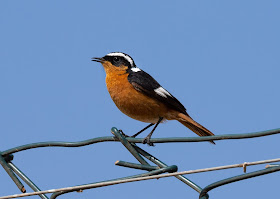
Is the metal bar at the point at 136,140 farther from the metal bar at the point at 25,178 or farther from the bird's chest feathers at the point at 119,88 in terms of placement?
the bird's chest feathers at the point at 119,88

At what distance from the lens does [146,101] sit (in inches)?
323

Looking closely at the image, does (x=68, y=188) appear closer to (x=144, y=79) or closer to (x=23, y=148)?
(x=23, y=148)

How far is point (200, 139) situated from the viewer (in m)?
4.38

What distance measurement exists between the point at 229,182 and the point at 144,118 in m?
4.25

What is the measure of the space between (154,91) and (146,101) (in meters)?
0.22

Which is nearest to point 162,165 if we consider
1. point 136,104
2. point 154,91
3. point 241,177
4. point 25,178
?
point 241,177

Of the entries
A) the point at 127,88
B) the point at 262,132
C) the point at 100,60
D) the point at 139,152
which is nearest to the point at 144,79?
the point at 127,88

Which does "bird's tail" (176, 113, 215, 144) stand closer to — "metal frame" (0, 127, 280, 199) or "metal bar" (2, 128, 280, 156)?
"metal frame" (0, 127, 280, 199)

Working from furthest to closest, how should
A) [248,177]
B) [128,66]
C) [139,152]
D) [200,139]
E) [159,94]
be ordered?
[128,66]
[159,94]
[139,152]
[200,139]
[248,177]

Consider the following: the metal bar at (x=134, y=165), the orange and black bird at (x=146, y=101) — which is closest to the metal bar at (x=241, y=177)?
the metal bar at (x=134, y=165)

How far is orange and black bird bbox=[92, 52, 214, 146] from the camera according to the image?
8164mm

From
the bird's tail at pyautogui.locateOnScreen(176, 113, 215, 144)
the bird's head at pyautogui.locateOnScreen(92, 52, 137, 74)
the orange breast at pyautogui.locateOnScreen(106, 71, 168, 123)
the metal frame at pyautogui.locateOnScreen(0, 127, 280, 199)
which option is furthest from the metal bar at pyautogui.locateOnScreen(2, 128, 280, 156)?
the bird's head at pyautogui.locateOnScreen(92, 52, 137, 74)

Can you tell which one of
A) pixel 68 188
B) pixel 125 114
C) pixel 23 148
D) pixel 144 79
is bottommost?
pixel 68 188

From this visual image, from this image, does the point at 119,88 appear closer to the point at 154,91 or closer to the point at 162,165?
the point at 154,91
